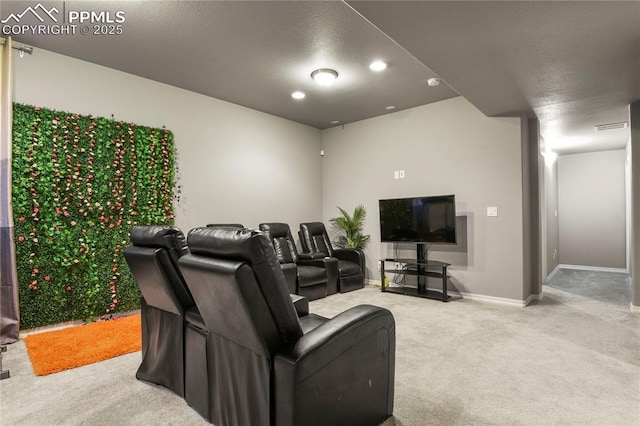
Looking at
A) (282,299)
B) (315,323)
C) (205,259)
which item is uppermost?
(205,259)

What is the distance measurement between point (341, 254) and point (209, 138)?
9.19ft

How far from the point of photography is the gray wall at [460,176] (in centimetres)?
468

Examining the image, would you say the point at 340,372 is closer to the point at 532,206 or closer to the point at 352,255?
the point at 352,255

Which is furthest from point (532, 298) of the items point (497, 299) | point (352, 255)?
point (352, 255)

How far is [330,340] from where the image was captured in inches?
61.2

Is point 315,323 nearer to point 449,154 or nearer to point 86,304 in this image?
point 86,304

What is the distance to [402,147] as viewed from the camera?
5750 mm

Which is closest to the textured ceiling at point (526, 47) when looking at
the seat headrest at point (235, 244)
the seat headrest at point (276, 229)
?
the seat headrest at point (235, 244)

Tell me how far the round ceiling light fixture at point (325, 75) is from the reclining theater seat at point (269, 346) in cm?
299

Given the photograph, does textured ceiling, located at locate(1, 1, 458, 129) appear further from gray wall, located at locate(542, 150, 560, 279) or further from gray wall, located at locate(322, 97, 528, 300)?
gray wall, located at locate(542, 150, 560, 279)

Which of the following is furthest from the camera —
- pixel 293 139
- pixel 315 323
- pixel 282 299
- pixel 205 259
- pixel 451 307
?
pixel 293 139

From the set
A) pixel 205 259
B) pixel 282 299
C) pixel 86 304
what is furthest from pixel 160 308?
pixel 86 304

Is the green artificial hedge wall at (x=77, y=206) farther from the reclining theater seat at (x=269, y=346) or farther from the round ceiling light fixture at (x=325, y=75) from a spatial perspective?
the reclining theater seat at (x=269, y=346)

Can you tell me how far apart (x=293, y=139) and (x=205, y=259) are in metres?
5.01
